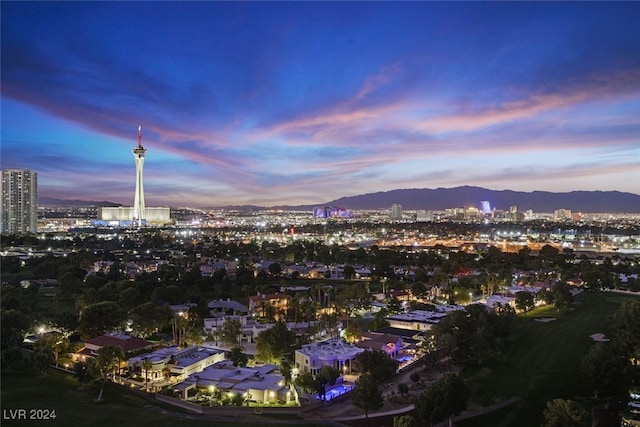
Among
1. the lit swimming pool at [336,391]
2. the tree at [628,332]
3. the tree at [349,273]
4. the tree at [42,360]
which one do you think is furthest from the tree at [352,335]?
the tree at [349,273]

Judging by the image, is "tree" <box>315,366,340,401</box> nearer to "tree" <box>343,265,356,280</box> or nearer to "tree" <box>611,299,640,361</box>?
"tree" <box>611,299,640,361</box>

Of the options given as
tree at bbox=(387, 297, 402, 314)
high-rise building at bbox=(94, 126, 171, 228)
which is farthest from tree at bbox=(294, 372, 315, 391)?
high-rise building at bbox=(94, 126, 171, 228)

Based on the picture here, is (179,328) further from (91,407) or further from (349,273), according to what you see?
(349,273)

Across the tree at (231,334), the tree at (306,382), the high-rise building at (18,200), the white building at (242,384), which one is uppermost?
the high-rise building at (18,200)

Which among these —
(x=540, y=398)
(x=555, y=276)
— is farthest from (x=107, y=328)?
(x=555, y=276)

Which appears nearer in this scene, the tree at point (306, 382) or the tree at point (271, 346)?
the tree at point (306, 382)

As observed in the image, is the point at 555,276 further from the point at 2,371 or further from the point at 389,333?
the point at 2,371

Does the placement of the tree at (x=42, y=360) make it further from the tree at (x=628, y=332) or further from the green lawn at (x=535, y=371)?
the tree at (x=628, y=332)
